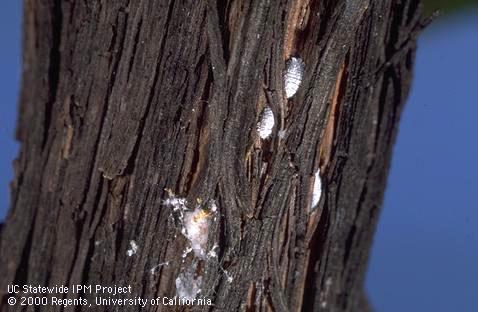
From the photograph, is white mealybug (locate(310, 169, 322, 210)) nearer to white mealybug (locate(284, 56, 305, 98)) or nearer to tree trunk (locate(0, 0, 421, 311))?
tree trunk (locate(0, 0, 421, 311))

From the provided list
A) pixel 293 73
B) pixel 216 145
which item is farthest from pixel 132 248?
pixel 293 73

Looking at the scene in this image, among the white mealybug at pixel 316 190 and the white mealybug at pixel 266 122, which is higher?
the white mealybug at pixel 266 122

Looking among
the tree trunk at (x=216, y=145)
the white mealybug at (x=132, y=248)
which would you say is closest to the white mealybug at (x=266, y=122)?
the tree trunk at (x=216, y=145)

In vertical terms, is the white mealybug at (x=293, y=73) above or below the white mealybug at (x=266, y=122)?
above

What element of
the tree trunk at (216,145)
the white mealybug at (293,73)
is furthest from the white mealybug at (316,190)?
the white mealybug at (293,73)

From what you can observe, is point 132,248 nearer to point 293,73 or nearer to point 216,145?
point 216,145

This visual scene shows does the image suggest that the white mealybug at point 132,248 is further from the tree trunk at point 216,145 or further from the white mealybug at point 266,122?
the white mealybug at point 266,122

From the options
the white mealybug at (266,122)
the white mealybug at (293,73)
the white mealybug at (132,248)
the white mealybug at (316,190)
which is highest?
the white mealybug at (293,73)

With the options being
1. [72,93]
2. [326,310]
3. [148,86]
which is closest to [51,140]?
[72,93]

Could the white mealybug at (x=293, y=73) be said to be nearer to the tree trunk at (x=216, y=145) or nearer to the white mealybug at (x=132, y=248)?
the tree trunk at (x=216, y=145)
